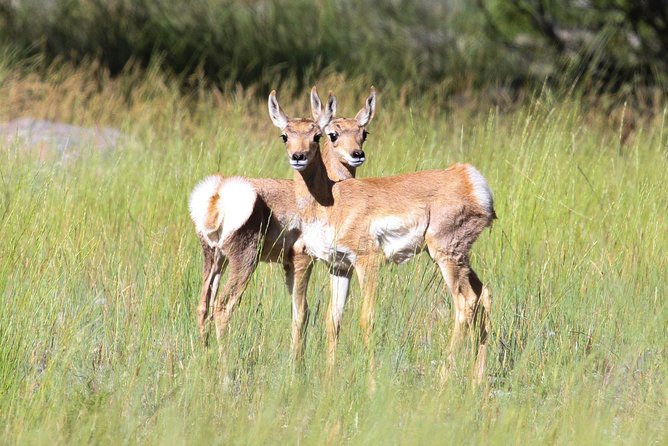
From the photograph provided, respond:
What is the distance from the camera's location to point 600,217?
7406mm

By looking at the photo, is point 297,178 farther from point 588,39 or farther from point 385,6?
point 385,6

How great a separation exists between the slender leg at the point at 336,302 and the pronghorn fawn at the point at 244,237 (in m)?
0.02

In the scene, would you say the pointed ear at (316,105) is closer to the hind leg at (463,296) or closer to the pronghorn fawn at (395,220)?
the pronghorn fawn at (395,220)

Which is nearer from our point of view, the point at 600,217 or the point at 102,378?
the point at 102,378

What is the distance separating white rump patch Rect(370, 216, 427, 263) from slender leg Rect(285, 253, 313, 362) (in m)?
0.36

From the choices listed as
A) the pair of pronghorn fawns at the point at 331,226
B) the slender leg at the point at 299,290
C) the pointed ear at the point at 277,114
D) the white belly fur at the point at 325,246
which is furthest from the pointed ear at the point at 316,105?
the slender leg at the point at 299,290

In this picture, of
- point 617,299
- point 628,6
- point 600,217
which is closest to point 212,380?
point 617,299

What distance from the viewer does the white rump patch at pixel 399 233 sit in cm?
573

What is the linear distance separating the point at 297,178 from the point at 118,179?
2501 millimetres

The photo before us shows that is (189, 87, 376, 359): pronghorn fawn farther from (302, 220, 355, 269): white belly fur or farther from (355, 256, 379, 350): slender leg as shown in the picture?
(355, 256, 379, 350): slender leg

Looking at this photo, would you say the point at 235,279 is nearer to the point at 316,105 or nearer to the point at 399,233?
the point at 399,233

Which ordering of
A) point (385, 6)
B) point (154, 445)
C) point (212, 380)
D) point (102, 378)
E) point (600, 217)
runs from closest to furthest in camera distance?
point (154, 445) < point (212, 380) < point (102, 378) < point (600, 217) < point (385, 6)

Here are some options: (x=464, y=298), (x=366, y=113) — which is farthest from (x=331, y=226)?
(x=366, y=113)

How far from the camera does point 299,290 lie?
18.3 feet
